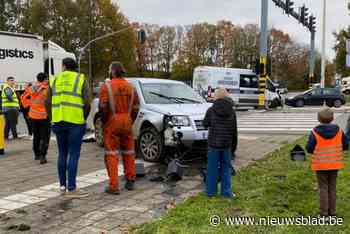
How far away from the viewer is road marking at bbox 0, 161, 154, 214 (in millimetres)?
5844

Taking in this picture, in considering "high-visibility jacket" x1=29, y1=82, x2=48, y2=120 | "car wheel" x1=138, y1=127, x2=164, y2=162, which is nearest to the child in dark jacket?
"car wheel" x1=138, y1=127, x2=164, y2=162

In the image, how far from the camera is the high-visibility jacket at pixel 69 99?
6133 mm

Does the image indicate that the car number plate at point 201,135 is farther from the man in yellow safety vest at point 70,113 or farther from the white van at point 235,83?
the white van at point 235,83

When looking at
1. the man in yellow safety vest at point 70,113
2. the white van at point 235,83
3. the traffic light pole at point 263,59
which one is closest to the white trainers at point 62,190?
the man in yellow safety vest at point 70,113

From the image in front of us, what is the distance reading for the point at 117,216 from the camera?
5.29 metres

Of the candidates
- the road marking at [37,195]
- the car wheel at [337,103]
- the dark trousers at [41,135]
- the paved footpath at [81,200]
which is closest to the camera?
the paved footpath at [81,200]

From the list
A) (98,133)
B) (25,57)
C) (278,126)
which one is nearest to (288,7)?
(278,126)

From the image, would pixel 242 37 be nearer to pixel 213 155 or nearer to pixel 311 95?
pixel 311 95

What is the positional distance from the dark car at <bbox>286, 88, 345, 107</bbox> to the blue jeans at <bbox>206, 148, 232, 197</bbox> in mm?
23838

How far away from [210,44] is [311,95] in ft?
168

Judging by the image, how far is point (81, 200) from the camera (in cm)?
605

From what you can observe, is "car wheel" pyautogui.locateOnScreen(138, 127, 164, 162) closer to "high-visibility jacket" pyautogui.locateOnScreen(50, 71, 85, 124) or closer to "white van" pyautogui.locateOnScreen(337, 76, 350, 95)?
"high-visibility jacket" pyautogui.locateOnScreen(50, 71, 85, 124)

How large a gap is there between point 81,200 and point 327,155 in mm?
3330

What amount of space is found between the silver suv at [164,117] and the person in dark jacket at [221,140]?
228 centimetres
